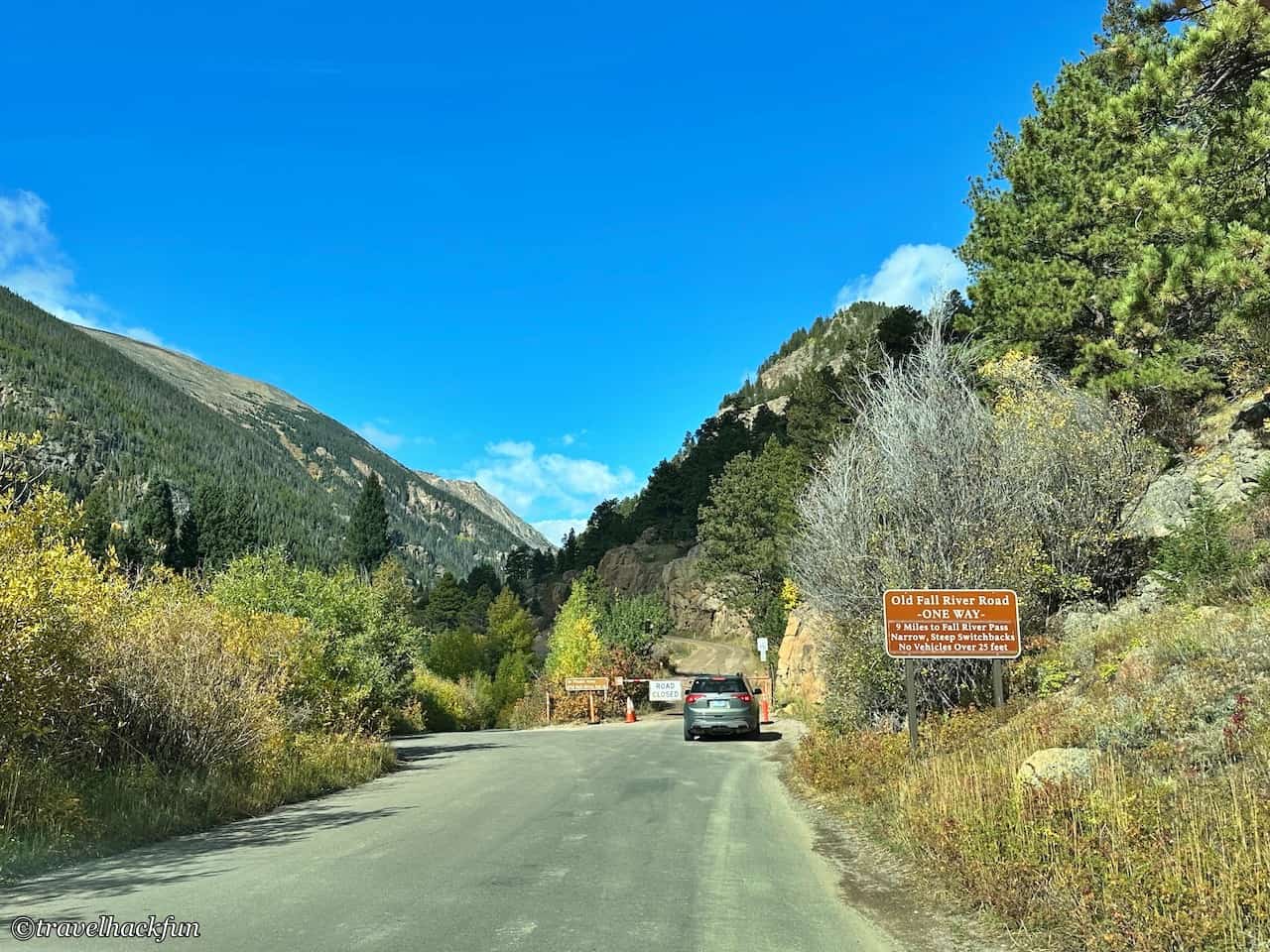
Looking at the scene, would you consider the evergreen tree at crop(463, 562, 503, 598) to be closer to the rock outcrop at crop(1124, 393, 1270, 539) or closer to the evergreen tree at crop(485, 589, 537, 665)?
the evergreen tree at crop(485, 589, 537, 665)

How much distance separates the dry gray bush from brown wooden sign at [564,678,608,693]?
67.7ft

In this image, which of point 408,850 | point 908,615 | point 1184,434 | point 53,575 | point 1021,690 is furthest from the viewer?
point 1184,434

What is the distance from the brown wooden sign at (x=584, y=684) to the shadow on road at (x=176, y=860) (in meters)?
25.7

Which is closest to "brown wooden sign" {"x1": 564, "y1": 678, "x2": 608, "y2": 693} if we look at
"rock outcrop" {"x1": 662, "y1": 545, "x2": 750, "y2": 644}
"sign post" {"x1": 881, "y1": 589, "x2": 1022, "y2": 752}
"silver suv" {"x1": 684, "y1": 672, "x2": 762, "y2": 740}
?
"silver suv" {"x1": 684, "y1": 672, "x2": 762, "y2": 740}

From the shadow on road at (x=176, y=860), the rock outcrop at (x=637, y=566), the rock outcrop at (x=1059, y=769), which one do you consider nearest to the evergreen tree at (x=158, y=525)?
the rock outcrop at (x=637, y=566)

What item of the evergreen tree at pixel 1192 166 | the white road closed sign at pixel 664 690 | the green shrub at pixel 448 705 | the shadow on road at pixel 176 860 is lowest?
the green shrub at pixel 448 705

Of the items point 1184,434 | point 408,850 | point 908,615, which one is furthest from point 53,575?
point 1184,434

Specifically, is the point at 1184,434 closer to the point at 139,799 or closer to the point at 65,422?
the point at 139,799

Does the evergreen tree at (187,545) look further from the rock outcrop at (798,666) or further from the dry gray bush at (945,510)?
the dry gray bush at (945,510)

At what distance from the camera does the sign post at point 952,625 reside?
455 inches

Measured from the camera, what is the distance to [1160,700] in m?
8.70

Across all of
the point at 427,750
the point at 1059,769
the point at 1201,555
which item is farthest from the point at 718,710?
the point at 1059,769

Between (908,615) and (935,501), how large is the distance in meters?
2.78

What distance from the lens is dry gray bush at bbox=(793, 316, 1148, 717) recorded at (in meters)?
13.6
